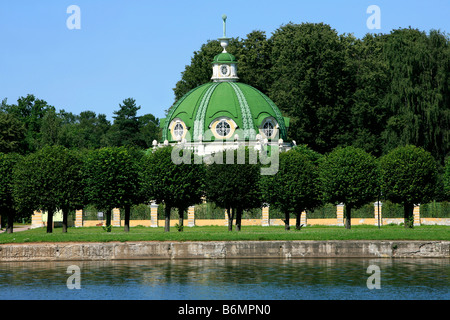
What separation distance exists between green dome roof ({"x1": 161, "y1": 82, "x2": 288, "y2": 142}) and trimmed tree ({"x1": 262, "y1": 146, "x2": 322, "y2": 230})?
23.7m

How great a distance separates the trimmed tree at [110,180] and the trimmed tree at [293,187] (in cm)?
987

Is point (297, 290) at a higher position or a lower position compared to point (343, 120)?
lower

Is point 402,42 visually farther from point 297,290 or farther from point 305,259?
point 297,290

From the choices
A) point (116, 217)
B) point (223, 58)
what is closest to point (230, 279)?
point (116, 217)

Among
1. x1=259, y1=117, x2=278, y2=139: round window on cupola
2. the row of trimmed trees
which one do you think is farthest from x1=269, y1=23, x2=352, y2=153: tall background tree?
the row of trimmed trees

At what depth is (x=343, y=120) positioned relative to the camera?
303ft

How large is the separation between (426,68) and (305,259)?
144 ft

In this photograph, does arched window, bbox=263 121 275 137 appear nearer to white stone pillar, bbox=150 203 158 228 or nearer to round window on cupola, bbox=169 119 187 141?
round window on cupola, bbox=169 119 187 141

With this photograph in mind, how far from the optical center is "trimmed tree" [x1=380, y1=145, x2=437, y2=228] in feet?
198

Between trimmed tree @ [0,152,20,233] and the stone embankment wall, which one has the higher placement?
trimmed tree @ [0,152,20,233]

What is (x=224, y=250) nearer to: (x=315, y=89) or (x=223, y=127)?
(x=223, y=127)

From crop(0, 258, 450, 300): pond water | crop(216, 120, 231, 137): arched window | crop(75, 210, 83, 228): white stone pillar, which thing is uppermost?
crop(216, 120, 231, 137): arched window

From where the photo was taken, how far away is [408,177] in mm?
60438
